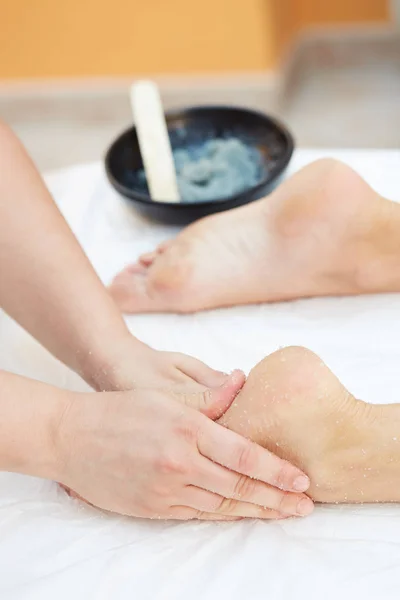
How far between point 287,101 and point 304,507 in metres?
2.02

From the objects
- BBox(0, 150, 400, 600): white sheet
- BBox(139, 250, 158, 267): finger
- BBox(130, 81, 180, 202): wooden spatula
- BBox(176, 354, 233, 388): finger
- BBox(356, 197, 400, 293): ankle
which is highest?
BBox(130, 81, 180, 202): wooden spatula

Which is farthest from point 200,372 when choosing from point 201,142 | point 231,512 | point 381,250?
point 201,142

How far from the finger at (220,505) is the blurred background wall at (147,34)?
182 centimetres

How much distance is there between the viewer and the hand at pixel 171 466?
65cm

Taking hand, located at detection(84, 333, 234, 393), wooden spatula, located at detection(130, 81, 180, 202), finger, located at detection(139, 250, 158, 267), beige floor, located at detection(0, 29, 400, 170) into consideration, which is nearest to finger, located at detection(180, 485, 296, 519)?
hand, located at detection(84, 333, 234, 393)

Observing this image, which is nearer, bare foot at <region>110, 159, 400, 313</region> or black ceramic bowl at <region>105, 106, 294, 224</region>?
bare foot at <region>110, 159, 400, 313</region>

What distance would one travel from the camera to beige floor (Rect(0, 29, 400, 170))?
7.68ft

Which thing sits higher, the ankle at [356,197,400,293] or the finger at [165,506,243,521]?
the ankle at [356,197,400,293]

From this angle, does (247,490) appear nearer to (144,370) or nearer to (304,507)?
(304,507)

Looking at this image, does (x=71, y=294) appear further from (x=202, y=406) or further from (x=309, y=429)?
(x=309, y=429)

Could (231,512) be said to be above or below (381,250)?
below

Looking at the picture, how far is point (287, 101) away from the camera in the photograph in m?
2.46

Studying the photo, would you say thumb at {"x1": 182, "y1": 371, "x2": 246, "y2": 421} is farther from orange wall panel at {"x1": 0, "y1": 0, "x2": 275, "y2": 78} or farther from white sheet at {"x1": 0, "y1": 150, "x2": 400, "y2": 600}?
orange wall panel at {"x1": 0, "y1": 0, "x2": 275, "y2": 78}

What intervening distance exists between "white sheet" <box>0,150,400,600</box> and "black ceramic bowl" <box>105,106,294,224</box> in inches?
9.3
